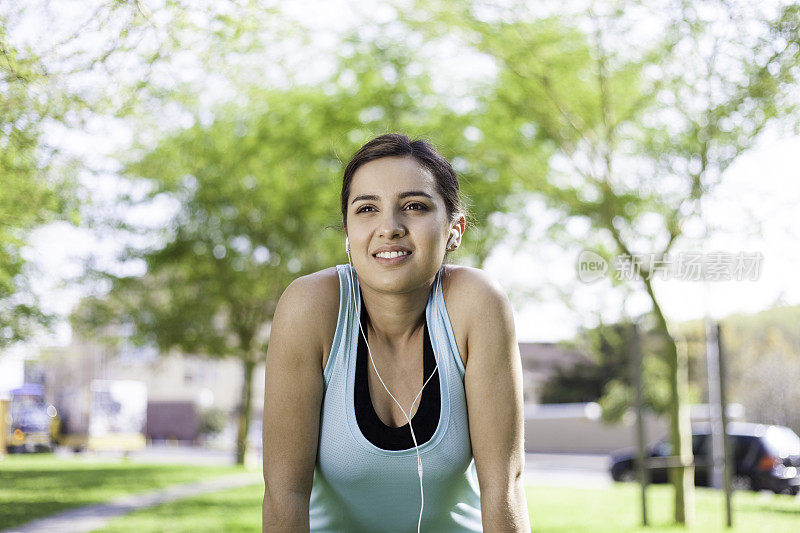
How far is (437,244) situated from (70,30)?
355 cm

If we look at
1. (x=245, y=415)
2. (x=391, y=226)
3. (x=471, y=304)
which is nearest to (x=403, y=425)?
(x=471, y=304)

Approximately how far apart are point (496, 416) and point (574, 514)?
885 centimetres

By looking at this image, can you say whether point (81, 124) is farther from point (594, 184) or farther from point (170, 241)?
point (170, 241)

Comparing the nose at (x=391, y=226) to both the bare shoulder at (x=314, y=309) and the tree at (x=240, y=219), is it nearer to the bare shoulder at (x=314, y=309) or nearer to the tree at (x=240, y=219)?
the bare shoulder at (x=314, y=309)

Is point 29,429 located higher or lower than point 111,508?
lower

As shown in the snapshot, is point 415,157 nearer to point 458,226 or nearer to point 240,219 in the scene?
point 458,226

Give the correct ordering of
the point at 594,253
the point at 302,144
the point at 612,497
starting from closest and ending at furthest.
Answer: the point at 594,253, the point at 612,497, the point at 302,144

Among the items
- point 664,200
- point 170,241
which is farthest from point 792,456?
point 170,241

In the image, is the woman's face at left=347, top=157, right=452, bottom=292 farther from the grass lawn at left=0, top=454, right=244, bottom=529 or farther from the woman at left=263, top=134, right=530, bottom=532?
the grass lawn at left=0, top=454, right=244, bottom=529

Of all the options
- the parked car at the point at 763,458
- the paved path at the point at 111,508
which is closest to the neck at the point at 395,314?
the paved path at the point at 111,508

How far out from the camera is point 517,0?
30.2ft

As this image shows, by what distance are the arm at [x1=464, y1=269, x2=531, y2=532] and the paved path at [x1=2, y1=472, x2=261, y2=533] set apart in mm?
7070

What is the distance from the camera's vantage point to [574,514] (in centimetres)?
1022

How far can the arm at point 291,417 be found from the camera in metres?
2.01
